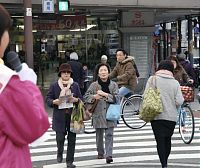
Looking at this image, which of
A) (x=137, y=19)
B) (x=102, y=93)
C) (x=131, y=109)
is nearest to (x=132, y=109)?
A: (x=131, y=109)

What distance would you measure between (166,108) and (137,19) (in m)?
12.8

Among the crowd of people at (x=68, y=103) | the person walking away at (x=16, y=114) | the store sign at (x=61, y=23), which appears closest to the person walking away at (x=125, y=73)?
the crowd of people at (x=68, y=103)

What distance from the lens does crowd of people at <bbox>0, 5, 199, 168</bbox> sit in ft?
7.20

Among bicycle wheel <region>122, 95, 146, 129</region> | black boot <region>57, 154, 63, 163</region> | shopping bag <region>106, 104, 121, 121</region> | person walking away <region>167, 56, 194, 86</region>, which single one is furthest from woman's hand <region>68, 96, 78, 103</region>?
bicycle wheel <region>122, 95, 146, 129</region>

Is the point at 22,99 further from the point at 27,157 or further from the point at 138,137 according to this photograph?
the point at 138,137

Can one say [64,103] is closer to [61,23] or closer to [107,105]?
[107,105]

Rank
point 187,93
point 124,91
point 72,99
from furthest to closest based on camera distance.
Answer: point 124,91, point 187,93, point 72,99

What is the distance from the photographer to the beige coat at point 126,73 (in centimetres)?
1215

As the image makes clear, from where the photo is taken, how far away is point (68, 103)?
7.65 m

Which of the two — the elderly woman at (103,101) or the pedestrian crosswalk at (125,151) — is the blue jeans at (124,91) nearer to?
the pedestrian crosswalk at (125,151)

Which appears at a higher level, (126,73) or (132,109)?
(126,73)

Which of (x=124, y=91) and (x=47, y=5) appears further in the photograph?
(x=47, y=5)

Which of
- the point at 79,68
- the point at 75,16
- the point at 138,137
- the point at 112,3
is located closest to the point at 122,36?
the point at 75,16

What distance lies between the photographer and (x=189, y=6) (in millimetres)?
17453
